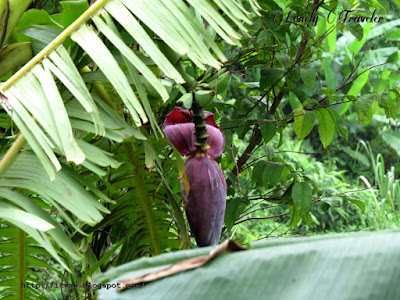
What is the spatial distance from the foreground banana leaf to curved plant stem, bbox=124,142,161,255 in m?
0.47

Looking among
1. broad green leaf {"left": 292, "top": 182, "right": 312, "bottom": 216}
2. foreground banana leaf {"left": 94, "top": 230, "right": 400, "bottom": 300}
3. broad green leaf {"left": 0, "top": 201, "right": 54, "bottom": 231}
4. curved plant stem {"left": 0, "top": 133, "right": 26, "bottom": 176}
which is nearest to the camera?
foreground banana leaf {"left": 94, "top": 230, "right": 400, "bottom": 300}

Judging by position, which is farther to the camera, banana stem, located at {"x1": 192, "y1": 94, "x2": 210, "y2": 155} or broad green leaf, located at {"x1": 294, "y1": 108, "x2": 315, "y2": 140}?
broad green leaf, located at {"x1": 294, "y1": 108, "x2": 315, "y2": 140}

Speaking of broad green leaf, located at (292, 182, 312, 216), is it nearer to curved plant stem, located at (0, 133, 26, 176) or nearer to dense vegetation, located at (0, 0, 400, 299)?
dense vegetation, located at (0, 0, 400, 299)

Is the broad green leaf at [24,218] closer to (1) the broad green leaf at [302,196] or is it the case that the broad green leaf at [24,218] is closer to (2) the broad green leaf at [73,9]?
(2) the broad green leaf at [73,9]

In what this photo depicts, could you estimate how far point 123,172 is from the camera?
83 centimetres

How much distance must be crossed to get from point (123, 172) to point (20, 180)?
0.26 metres

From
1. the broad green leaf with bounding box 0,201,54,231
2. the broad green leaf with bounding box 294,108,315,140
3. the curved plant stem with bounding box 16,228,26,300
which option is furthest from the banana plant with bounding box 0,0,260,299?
the broad green leaf with bounding box 294,108,315,140

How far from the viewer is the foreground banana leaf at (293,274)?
26cm

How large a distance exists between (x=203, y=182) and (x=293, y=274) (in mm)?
386

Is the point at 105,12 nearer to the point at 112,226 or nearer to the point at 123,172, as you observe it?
the point at 123,172

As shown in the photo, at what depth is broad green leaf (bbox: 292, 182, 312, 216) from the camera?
0.90 metres

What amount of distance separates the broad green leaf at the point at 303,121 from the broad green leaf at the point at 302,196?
11 cm

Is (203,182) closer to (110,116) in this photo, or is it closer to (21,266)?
(110,116)

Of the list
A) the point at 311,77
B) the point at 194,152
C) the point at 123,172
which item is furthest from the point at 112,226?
the point at 311,77
